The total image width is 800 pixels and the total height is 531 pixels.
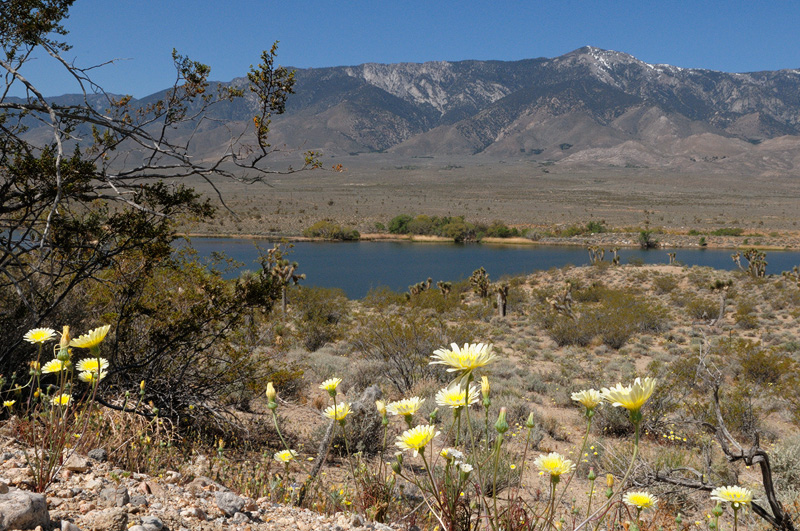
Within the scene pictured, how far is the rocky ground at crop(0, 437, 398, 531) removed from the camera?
1.85 m

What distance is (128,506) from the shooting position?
2.11 meters

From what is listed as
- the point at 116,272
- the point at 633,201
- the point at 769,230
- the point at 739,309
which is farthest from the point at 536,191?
the point at 116,272

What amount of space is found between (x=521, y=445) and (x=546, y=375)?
5216mm

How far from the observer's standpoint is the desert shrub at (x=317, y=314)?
14.6 metres

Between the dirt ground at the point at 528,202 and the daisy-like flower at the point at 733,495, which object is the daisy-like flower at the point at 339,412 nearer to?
the daisy-like flower at the point at 733,495

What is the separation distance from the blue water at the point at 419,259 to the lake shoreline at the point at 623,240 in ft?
5.76

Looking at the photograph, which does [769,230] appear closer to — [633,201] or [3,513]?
[633,201]

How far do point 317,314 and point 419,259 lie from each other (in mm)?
27378

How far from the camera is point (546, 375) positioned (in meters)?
11.0

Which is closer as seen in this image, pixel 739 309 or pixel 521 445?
pixel 521 445

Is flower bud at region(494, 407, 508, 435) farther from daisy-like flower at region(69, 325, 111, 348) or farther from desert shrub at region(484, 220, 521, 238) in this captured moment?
desert shrub at region(484, 220, 521, 238)

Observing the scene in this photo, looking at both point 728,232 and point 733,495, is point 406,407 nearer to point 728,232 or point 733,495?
point 733,495

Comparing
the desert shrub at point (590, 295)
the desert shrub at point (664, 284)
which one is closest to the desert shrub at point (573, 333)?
the desert shrub at point (590, 295)

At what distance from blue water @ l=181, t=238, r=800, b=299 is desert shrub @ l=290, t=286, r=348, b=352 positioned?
1151cm
